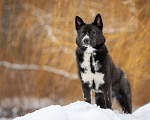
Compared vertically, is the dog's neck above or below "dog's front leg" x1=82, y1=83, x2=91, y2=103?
above


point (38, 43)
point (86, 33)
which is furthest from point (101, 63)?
point (38, 43)

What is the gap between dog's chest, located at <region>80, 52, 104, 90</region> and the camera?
11.9 ft

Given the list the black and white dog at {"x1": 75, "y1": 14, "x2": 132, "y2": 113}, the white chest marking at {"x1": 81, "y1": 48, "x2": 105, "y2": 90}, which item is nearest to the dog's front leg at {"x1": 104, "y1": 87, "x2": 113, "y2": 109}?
the black and white dog at {"x1": 75, "y1": 14, "x2": 132, "y2": 113}

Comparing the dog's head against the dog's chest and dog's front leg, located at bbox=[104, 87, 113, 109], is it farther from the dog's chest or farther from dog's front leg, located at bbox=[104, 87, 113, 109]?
dog's front leg, located at bbox=[104, 87, 113, 109]

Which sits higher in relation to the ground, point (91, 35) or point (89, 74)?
point (91, 35)

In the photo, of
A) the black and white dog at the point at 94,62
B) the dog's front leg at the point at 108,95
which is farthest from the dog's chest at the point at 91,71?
the dog's front leg at the point at 108,95

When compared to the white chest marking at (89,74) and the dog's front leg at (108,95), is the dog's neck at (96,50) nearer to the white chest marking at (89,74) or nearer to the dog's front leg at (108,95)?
the white chest marking at (89,74)

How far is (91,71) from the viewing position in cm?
364

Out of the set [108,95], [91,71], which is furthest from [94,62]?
[108,95]

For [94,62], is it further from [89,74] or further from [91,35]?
[91,35]

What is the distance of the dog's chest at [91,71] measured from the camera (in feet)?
11.9

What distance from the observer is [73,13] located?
23.2 ft

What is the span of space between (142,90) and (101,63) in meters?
3.81

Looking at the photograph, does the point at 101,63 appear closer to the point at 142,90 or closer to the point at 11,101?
the point at 142,90
